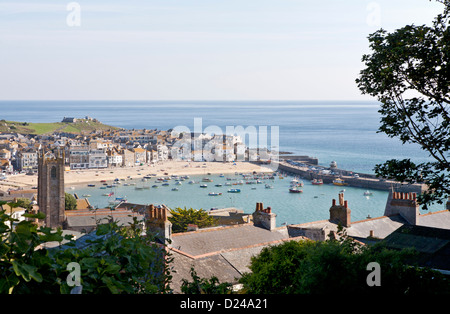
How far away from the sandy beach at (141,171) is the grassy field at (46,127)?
1721 inches

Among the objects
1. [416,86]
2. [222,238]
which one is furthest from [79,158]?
[416,86]

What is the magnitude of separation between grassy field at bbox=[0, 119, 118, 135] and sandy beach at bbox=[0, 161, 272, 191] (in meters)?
43.7

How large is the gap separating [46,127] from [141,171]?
57.0 m

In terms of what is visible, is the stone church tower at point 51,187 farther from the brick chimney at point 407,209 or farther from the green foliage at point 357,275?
the green foliage at point 357,275

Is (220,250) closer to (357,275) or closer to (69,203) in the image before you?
(357,275)

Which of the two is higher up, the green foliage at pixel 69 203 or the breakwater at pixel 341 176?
the green foliage at pixel 69 203

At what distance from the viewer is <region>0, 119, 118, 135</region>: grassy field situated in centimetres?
11575

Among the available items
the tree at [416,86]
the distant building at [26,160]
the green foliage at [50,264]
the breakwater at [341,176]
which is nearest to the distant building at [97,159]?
the distant building at [26,160]

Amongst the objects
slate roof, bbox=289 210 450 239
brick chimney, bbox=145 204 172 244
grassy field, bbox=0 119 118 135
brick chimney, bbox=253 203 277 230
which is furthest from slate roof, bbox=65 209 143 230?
grassy field, bbox=0 119 118 135

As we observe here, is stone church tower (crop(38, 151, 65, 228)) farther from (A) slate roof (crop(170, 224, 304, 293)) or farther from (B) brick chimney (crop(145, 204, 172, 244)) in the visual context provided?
(B) brick chimney (crop(145, 204, 172, 244))

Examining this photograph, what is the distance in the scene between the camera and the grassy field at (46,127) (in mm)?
115750

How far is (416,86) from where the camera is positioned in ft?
22.6

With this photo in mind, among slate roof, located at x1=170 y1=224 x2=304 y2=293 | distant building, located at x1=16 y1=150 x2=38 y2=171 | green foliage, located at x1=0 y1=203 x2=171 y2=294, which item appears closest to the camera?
→ green foliage, located at x1=0 y1=203 x2=171 y2=294
